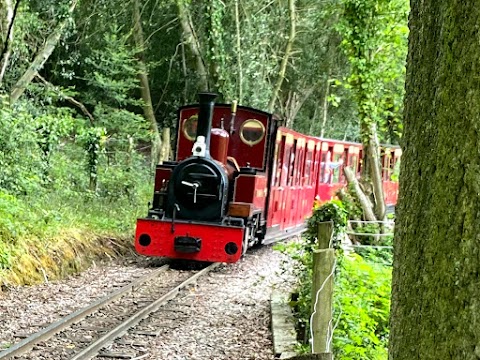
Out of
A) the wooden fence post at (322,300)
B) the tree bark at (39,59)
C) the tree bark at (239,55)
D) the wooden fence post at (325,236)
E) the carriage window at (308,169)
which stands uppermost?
the tree bark at (239,55)

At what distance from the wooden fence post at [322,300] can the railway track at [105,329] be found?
6.99 feet

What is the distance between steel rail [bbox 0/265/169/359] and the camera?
18.8ft

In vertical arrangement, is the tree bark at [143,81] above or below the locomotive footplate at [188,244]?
above

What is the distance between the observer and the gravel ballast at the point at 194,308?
6.39 metres

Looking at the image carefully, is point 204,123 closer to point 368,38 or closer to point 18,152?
point 18,152

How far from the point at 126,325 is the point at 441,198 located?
236 inches

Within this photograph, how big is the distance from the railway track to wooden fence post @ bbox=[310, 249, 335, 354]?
6.99ft

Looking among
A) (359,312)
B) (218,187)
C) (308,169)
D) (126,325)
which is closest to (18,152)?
(218,187)

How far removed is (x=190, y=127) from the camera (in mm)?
12445

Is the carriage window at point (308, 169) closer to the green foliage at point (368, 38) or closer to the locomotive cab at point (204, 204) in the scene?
the green foliage at point (368, 38)

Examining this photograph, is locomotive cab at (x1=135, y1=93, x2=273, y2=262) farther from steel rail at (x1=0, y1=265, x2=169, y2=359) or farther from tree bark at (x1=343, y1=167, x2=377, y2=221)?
tree bark at (x1=343, y1=167, x2=377, y2=221)

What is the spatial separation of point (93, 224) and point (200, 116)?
2.93 m

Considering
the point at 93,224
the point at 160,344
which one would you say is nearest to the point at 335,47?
the point at 93,224

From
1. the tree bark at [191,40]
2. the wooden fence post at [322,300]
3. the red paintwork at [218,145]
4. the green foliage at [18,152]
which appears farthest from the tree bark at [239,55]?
the wooden fence post at [322,300]
